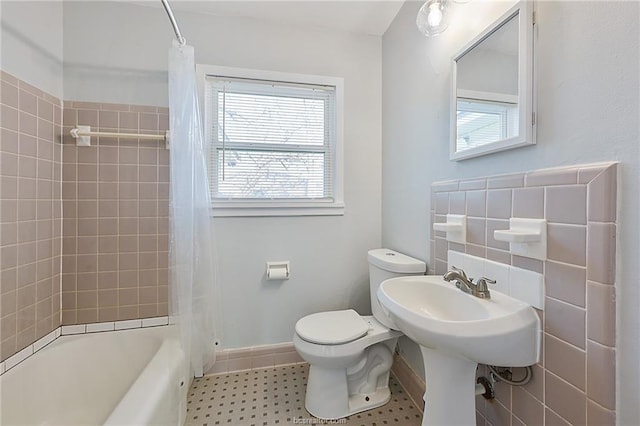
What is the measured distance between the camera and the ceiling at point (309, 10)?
168 cm

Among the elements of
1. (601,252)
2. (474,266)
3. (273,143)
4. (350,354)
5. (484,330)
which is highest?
(273,143)

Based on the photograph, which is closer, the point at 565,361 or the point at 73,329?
the point at 565,361

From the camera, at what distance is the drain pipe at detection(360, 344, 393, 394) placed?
5.08 feet

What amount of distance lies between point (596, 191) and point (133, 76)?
2249 millimetres

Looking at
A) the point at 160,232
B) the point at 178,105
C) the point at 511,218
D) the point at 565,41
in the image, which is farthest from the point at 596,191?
the point at 160,232

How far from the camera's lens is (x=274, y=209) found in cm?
185

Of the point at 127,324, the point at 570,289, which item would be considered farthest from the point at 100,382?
the point at 570,289

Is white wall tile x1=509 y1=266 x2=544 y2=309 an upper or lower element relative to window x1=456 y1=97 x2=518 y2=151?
lower

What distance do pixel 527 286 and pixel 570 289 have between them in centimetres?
13

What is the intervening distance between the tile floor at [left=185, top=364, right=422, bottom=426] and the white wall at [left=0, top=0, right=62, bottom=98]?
74.7 inches

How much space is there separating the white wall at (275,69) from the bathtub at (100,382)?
487mm

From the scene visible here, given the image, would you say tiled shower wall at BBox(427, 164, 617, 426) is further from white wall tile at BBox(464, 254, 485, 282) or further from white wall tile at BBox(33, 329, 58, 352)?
white wall tile at BBox(33, 329, 58, 352)

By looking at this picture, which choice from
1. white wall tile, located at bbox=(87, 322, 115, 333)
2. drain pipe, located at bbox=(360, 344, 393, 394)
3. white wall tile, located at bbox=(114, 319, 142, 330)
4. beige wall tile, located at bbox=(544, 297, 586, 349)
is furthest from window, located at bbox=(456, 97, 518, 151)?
white wall tile, located at bbox=(87, 322, 115, 333)

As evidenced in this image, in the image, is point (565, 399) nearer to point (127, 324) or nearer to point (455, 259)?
point (455, 259)
